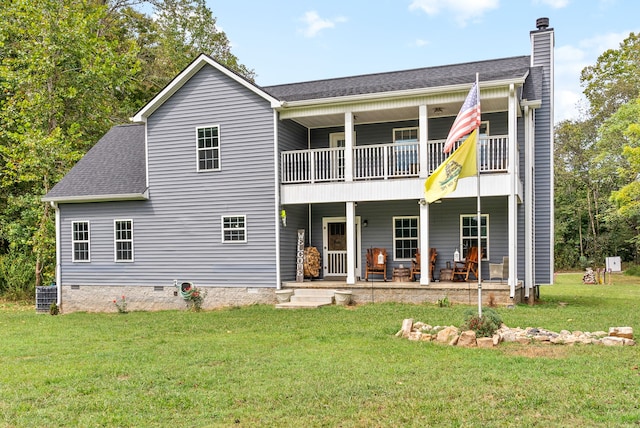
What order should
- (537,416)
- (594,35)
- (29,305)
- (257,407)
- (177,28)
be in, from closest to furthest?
(537,416)
(257,407)
(29,305)
(177,28)
(594,35)

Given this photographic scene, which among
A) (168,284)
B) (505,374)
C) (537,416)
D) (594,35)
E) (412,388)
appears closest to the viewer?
(537,416)

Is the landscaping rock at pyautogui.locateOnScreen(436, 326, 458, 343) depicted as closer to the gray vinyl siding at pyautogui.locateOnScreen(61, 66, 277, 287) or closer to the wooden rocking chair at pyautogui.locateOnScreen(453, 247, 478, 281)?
the wooden rocking chair at pyautogui.locateOnScreen(453, 247, 478, 281)

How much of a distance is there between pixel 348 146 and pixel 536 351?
853cm

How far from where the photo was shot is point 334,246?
57.4ft

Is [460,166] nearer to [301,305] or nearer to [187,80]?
[301,305]

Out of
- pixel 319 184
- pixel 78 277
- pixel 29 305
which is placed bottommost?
pixel 29 305

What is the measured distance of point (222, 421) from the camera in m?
5.55

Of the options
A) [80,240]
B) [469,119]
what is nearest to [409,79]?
[469,119]

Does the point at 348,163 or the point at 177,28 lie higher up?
the point at 177,28

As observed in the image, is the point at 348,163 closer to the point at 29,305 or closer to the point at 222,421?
the point at 222,421

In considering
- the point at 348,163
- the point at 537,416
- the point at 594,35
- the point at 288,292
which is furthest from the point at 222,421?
the point at 594,35

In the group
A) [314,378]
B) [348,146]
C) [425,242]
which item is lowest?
[314,378]

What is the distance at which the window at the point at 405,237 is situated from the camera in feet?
54.2

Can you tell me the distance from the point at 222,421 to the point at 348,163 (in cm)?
1071
